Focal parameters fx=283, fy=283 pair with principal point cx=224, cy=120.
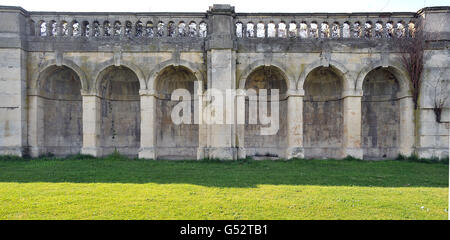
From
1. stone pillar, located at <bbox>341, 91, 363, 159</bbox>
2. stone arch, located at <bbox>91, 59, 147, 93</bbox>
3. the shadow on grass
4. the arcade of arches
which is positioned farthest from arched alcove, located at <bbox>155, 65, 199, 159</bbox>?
stone pillar, located at <bbox>341, 91, 363, 159</bbox>

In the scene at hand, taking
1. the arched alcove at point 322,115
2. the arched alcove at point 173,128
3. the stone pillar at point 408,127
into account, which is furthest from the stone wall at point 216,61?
the arched alcove at point 173,128

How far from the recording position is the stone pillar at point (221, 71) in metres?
13.7

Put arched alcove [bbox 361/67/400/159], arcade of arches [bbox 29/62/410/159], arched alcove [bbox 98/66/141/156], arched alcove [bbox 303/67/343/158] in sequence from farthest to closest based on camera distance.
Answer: arched alcove [bbox 98/66/141/156], arched alcove [bbox 303/67/343/158], arched alcove [bbox 361/67/400/159], arcade of arches [bbox 29/62/410/159]

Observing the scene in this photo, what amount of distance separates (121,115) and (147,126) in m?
2.98

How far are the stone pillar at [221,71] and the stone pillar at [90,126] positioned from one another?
5.73 meters

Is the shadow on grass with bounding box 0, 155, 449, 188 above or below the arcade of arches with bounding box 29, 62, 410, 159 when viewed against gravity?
below

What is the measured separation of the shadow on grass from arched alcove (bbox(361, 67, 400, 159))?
2742 mm

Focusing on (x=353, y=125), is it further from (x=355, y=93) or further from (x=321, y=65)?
(x=321, y=65)

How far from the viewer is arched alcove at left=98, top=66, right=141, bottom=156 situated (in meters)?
16.0

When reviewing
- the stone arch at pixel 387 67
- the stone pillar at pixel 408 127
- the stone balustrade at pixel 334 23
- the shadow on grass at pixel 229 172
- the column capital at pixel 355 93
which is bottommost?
the shadow on grass at pixel 229 172

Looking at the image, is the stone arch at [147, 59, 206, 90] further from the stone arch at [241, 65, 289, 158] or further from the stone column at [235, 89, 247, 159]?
the stone arch at [241, 65, 289, 158]

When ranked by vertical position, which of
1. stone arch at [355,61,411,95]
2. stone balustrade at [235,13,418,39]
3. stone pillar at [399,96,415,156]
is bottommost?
stone pillar at [399,96,415,156]

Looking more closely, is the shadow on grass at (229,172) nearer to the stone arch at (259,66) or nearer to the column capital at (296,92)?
the column capital at (296,92)

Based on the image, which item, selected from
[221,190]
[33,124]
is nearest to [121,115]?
[33,124]
